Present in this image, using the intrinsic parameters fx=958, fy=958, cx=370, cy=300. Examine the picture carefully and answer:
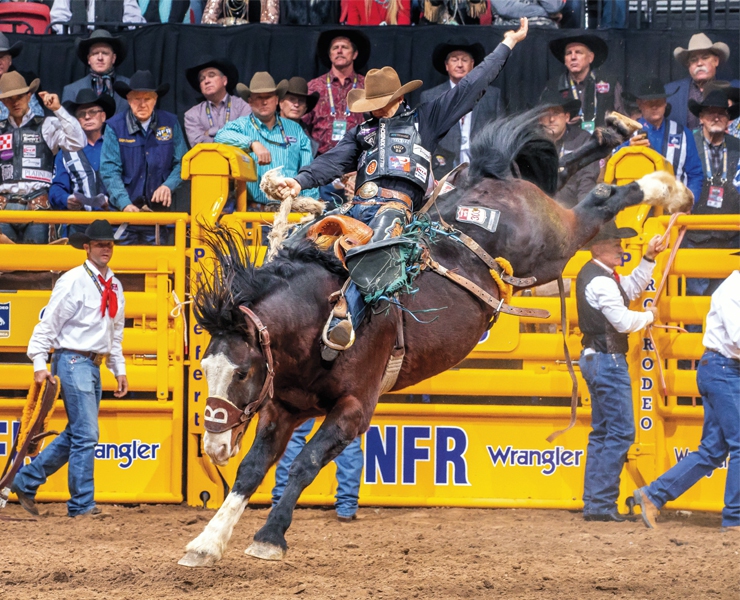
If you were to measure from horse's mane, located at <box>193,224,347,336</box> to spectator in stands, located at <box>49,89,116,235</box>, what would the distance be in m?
3.22

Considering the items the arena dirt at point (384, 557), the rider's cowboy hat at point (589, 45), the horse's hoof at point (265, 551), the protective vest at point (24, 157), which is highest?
the rider's cowboy hat at point (589, 45)

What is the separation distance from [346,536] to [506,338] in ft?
5.88

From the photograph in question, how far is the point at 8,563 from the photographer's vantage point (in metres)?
4.99

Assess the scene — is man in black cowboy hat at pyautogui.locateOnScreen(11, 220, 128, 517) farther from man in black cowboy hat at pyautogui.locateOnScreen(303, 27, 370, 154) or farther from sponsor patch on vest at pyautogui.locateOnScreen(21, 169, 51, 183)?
man in black cowboy hat at pyautogui.locateOnScreen(303, 27, 370, 154)

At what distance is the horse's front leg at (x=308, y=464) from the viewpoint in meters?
4.29

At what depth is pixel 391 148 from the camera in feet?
16.6

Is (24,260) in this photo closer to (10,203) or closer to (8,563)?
(10,203)

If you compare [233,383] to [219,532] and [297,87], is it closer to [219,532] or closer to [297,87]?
[219,532]

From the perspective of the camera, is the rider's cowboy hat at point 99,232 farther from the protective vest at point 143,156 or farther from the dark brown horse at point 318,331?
the dark brown horse at point 318,331

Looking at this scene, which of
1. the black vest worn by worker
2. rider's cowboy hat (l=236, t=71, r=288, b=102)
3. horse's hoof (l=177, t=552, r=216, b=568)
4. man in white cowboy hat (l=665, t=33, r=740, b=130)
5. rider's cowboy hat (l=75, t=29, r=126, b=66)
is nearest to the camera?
horse's hoof (l=177, t=552, r=216, b=568)

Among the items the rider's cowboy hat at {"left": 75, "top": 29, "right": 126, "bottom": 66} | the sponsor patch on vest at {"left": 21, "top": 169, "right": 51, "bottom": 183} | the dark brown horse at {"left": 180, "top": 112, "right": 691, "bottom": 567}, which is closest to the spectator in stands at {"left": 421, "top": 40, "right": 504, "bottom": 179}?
the dark brown horse at {"left": 180, "top": 112, "right": 691, "bottom": 567}

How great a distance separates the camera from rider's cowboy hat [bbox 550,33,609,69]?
322 inches

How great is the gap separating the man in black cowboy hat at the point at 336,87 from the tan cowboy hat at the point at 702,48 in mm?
2745

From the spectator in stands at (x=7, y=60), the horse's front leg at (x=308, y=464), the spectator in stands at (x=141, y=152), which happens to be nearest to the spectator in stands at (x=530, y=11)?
the spectator in stands at (x=141, y=152)
